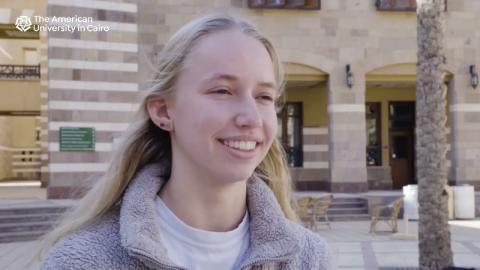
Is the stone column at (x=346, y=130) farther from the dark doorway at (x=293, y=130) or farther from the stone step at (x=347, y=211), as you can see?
the dark doorway at (x=293, y=130)

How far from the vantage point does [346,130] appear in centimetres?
1981

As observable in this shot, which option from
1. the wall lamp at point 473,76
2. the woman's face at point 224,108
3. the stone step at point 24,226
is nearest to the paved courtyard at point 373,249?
the stone step at point 24,226

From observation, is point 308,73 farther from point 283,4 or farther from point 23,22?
point 23,22

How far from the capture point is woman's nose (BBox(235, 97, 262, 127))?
1545mm

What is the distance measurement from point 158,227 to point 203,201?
15 centimetres

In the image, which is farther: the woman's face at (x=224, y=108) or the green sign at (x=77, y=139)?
the green sign at (x=77, y=139)

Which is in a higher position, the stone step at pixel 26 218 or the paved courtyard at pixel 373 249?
the stone step at pixel 26 218

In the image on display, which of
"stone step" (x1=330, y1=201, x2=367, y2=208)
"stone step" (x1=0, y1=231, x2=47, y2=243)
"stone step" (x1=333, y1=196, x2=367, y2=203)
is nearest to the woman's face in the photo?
"stone step" (x1=0, y1=231, x2=47, y2=243)

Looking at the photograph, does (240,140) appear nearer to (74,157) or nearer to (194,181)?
(194,181)

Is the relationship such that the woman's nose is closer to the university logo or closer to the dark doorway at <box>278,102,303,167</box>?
the university logo

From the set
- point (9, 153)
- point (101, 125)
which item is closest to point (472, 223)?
point (101, 125)

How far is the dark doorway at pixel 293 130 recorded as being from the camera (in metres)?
23.1

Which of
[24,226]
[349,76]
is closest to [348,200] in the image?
[349,76]

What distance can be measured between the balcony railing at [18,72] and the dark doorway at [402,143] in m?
17.3
